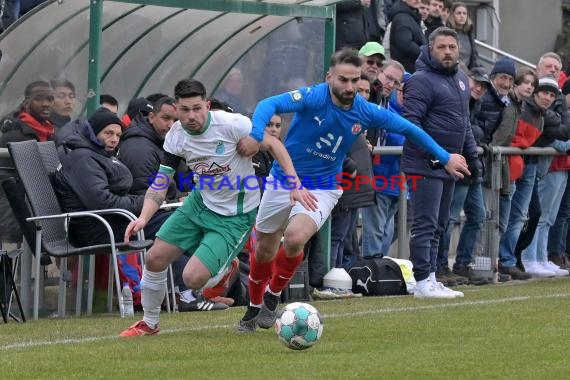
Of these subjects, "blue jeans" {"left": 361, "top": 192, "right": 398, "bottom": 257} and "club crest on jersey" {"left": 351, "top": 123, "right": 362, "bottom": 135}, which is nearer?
"club crest on jersey" {"left": 351, "top": 123, "right": 362, "bottom": 135}

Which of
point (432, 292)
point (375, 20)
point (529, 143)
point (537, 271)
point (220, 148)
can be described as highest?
point (375, 20)

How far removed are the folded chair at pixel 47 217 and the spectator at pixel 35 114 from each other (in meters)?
0.50

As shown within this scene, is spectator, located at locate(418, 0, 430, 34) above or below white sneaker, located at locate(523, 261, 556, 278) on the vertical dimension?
above

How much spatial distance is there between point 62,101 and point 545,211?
21.0ft

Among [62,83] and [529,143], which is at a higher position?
[62,83]

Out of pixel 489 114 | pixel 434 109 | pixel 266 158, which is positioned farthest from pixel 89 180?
pixel 489 114

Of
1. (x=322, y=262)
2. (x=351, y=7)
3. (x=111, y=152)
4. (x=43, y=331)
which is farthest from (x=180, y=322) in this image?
(x=351, y=7)

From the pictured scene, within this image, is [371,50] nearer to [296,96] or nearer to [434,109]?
[434,109]

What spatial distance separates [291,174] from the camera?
10.1m

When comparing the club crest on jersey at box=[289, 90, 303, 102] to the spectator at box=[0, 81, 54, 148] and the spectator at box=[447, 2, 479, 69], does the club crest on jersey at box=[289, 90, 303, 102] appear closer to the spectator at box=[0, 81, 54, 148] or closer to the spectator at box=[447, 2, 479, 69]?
the spectator at box=[0, 81, 54, 148]

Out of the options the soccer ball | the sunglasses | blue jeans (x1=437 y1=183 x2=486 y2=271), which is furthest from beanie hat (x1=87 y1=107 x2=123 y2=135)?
blue jeans (x1=437 y1=183 x2=486 y2=271)

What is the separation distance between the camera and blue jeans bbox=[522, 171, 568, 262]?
56.1ft

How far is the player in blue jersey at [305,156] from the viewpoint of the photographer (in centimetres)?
1073

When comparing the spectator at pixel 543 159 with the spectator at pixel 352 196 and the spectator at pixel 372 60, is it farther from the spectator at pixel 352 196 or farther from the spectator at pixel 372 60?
the spectator at pixel 352 196
